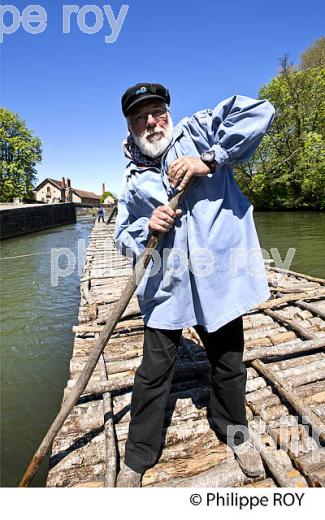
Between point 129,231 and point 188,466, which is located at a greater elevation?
point 129,231

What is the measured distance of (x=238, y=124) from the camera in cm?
173

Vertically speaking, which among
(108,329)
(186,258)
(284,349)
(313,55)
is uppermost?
(313,55)

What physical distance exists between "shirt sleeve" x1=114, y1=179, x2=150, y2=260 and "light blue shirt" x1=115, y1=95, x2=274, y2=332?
2 cm

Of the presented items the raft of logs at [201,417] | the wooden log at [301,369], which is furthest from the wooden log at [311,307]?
the wooden log at [301,369]

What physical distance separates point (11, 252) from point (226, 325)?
58.7 ft

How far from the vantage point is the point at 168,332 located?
6.55 feet

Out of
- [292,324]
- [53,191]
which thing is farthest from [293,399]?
[53,191]

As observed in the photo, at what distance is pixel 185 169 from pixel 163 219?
0.98 ft

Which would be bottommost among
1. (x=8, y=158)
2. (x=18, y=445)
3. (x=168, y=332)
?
(x=18, y=445)

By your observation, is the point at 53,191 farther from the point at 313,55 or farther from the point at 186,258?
the point at 186,258

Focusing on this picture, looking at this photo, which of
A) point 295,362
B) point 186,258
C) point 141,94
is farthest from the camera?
point 295,362

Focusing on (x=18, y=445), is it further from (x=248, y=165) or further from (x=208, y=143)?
(x=248, y=165)

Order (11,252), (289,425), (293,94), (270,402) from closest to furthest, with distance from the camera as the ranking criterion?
(289,425) → (270,402) → (11,252) → (293,94)

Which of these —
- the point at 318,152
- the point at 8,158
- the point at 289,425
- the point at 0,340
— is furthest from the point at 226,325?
the point at 8,158
